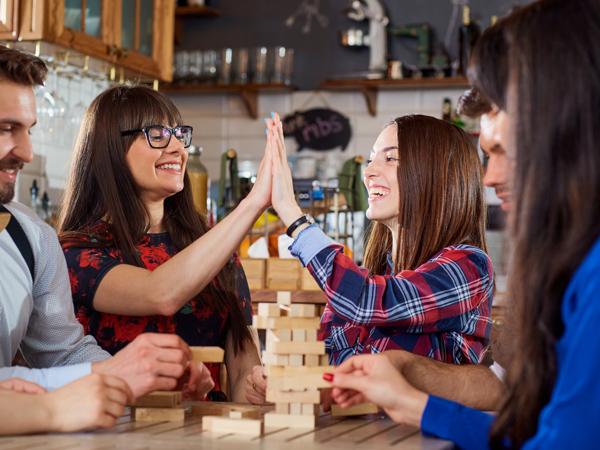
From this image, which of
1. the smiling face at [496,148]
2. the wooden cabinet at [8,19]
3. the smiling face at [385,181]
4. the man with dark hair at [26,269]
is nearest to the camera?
the smiling face at [496,148]

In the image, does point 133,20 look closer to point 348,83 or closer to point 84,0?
point 84,0

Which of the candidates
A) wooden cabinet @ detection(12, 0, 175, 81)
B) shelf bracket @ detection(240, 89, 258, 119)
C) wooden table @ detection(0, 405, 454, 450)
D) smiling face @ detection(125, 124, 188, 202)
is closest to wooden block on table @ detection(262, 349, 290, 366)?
wooden table @ detection(0, 405, 454, 450)

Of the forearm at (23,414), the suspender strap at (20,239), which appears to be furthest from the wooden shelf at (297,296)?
the forearm at (23,414)

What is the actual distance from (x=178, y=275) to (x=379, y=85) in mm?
4734

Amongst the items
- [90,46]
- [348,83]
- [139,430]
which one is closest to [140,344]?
[139,430]

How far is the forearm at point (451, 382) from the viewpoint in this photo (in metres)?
1.86

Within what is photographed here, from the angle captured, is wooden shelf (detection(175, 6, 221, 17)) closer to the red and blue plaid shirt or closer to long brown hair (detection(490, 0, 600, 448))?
the red and blue plaid shirt

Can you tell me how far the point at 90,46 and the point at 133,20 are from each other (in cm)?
57

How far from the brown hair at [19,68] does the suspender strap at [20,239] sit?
262 mm

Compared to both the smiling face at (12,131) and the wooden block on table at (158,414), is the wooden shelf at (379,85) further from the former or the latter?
the wooden block on table at (158,414)

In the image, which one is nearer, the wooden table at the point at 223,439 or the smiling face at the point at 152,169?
the wooden table at the point at 223,439

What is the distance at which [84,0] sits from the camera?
4.87 m

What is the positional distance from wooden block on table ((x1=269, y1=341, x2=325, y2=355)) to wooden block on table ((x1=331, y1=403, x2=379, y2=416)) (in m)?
0.16

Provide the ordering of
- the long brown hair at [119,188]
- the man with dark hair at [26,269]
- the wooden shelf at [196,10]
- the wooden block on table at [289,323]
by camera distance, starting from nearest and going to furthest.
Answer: the wooden block on table at [289,323], the man with dark hair at [26,269], the long brown hair at [119,188], the wooden shelf at [196,10]
